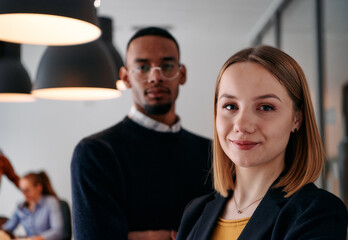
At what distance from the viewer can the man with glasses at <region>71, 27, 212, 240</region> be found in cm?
154

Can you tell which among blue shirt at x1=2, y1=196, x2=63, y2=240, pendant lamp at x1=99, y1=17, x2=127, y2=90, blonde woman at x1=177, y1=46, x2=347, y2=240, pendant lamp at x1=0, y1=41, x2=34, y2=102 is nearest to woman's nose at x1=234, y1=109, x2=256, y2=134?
blonde woman at x1=177, y1=46, x2=347, y2=240

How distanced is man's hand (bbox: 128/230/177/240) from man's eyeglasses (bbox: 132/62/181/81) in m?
0.69

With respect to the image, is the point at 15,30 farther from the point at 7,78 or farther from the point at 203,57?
the point at 203,57

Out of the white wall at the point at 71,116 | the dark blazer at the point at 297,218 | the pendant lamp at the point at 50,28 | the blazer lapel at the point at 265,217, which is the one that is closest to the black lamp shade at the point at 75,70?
the pendant lamp at the point at 50,28

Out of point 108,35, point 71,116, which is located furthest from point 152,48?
point 71,116

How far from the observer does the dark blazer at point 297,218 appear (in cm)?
83

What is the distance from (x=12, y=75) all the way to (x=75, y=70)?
709mm

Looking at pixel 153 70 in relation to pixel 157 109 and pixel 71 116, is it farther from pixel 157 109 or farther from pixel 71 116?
pixel 71 116

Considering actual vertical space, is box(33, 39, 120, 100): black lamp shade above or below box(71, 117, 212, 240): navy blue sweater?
above

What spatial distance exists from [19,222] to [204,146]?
3.05 meters

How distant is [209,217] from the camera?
1.15 meters

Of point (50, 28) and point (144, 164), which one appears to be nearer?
point (50, 28)

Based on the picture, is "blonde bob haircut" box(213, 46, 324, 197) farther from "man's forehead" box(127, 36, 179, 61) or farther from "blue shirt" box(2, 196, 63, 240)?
"blue shirt" box(2, 196, 63, 240)

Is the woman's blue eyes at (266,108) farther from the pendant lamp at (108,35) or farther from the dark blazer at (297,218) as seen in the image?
the pendant lamp at (108,35)
